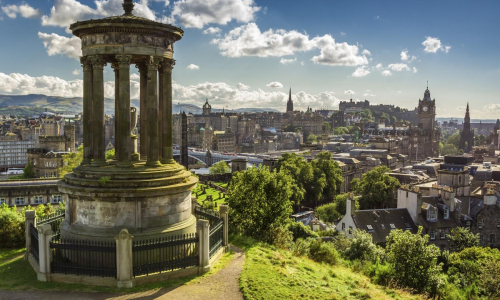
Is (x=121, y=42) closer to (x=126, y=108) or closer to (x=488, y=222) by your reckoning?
(x=126, y=108)

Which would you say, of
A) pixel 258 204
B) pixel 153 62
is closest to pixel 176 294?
pixel 153 62

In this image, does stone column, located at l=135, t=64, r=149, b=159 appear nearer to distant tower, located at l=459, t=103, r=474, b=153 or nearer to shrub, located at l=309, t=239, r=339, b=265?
shrub, located at l=309, t=239, r=339, b=265

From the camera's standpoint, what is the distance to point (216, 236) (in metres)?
17.8

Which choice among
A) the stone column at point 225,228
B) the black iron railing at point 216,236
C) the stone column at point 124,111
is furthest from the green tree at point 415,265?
the stone column at point 124,111

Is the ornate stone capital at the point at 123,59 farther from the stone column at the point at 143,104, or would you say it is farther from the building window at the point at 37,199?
the building window at the point at 37,199

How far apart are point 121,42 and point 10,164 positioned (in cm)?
14078

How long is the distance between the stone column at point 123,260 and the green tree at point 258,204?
29.9 feet

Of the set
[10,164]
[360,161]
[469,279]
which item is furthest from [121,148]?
[10,164]

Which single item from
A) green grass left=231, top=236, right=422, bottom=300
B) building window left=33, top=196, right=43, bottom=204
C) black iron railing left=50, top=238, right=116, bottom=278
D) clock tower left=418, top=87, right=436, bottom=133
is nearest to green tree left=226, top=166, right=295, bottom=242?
green grass left=231, top=236, right=422, bottom=300

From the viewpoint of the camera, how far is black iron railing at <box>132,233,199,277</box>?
49.0 ft

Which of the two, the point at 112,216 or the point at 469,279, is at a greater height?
the point at 112,216

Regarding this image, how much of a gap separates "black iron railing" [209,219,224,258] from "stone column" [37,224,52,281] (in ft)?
19.1

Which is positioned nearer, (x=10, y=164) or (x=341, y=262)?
(x=341, y=262)

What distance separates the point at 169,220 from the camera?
17.1 m
